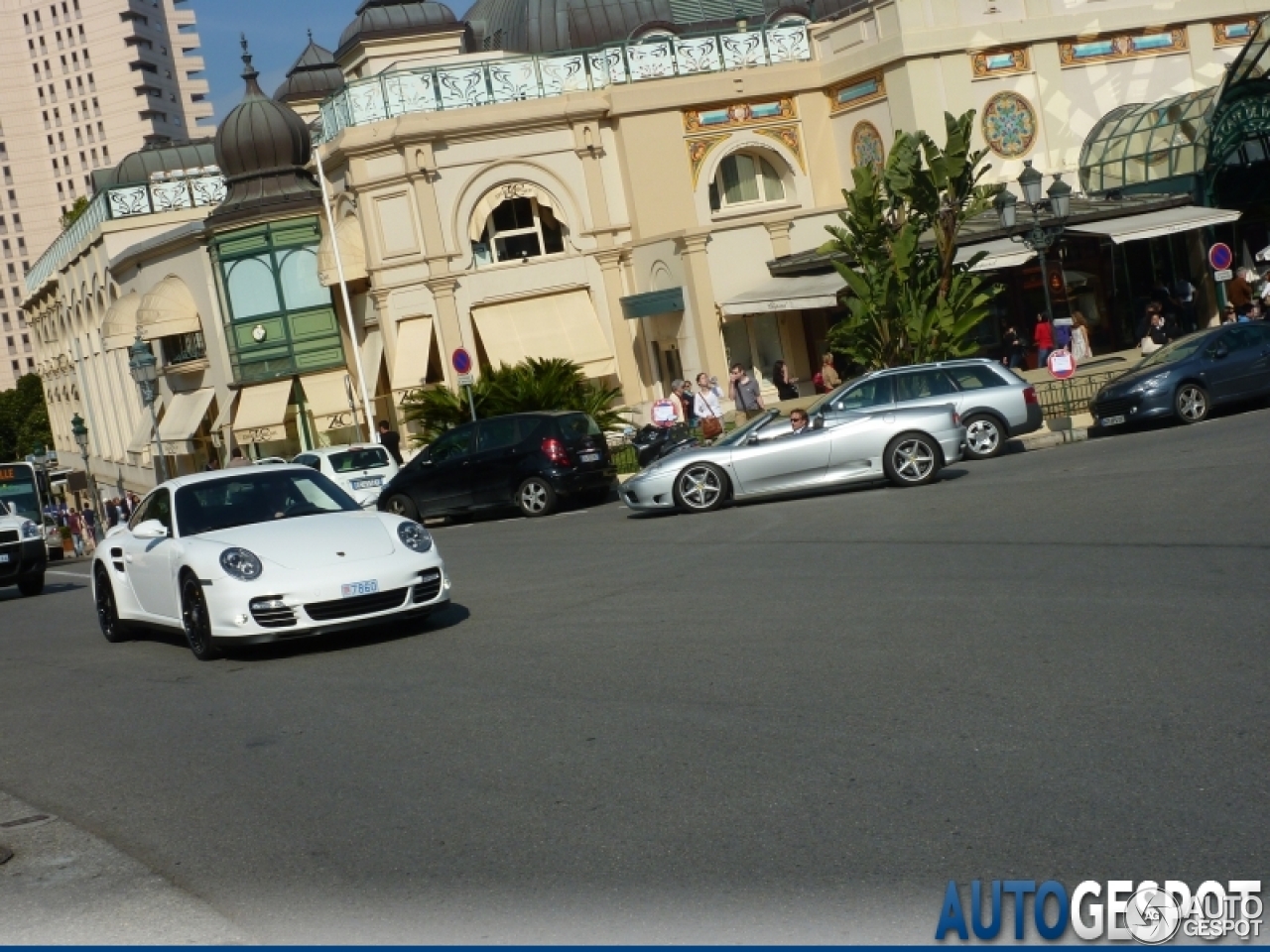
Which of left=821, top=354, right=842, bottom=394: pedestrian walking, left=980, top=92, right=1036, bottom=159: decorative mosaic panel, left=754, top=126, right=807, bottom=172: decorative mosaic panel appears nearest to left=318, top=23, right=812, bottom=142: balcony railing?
left=754, top=126, right=807, bottom=172: decorative mosaic panel

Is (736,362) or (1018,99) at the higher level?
(1018,99)

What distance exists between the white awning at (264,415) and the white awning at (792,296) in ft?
46.4

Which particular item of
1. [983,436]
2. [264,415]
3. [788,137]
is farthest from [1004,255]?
[264,415]

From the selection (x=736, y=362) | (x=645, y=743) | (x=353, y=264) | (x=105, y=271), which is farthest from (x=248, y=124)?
(x=645, y=743)

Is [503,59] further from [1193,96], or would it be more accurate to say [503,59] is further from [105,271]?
[105,271]

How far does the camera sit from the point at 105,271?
59031 millimetres

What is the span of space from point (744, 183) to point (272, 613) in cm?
3492

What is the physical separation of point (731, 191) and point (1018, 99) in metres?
7.56

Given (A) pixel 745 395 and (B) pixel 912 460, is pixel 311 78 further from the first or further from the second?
(B) pixel 912 460

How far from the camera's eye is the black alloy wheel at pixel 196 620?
504 inches

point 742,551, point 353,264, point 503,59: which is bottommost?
point 742,551

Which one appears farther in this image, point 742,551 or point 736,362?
point 736,362

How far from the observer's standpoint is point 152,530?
535 inches

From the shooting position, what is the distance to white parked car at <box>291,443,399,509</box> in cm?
3284
